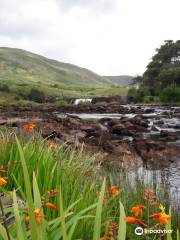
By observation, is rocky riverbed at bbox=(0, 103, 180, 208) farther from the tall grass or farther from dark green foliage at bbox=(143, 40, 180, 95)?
dark green foliage at bbox=(143, 40, 180, 95)

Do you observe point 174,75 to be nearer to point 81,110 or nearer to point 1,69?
point 81,110

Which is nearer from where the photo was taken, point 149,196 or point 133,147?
point 149,196

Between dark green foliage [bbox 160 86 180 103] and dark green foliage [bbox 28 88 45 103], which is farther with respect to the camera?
dark green foliage [bbox 28 88 45 103]

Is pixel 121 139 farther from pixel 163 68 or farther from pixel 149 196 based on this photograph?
pixel 163 68

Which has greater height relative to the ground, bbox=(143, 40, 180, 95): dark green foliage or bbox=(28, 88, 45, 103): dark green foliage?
bbox=(143, 40, 180, 95): dark green foliage

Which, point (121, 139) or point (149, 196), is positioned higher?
point (149, 196)

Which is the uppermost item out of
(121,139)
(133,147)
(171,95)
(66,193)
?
(66,193)

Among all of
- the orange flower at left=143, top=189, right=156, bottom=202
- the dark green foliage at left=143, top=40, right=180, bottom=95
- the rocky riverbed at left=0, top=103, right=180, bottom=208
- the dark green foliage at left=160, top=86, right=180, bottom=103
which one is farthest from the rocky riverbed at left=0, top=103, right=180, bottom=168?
the dark green foliage at left=143, top=40, right=180, bottom=95

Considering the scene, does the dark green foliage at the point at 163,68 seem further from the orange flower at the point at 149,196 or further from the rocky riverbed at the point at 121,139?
the orange flower at the point at 149,196

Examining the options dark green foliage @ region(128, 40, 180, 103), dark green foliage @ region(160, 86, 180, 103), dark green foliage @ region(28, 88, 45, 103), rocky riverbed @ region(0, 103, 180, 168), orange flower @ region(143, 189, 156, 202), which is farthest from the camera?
dark green foliage @ region(28, 88, 45, 103)

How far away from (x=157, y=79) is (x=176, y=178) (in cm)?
5801

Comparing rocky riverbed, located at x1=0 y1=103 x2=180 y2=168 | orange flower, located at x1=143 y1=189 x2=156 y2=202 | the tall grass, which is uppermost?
orange flower, located at x1=143 y1=189 x2=156 y2=202

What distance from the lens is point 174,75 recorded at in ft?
201

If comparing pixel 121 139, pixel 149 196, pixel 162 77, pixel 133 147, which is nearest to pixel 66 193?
pixel 149 196
